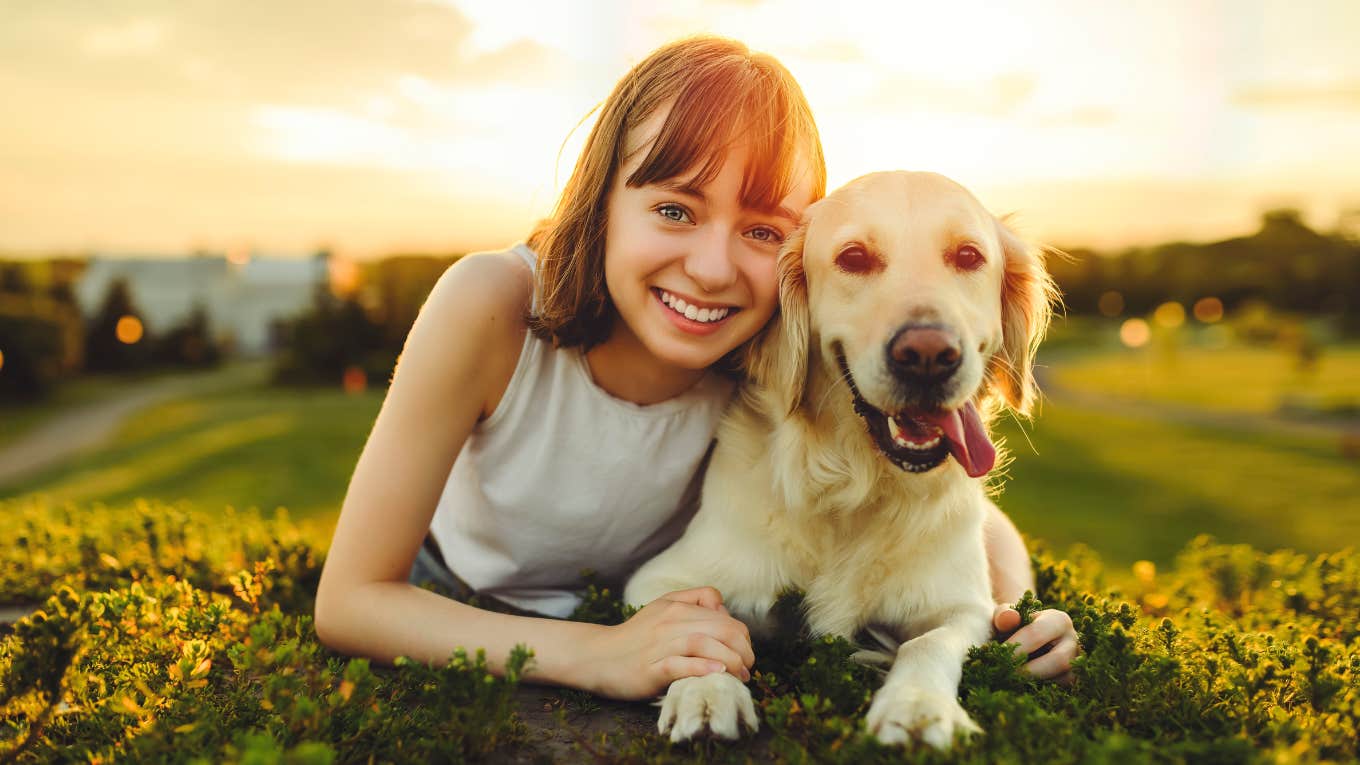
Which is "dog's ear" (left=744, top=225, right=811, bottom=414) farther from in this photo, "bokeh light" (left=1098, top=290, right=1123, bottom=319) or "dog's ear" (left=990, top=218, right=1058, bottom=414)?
"bokeh light" (left=1098, top=290, right=1123, bottom=319)

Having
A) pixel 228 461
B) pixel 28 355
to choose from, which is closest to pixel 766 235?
pixel 228 461

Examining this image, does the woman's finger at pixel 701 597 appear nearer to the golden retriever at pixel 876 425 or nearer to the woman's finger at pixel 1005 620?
the golden retriever at pixel 876 425

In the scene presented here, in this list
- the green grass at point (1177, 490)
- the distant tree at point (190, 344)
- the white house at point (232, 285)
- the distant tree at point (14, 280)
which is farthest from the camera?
the white house at point (232, 285)

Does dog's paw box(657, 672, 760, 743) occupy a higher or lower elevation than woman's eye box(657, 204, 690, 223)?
lower

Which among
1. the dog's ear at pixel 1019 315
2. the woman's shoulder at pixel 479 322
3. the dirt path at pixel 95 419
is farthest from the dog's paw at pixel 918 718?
the dirt path at pixel 95 419

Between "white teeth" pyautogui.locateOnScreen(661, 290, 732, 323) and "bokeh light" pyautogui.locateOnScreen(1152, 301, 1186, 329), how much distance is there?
29164 millimetres

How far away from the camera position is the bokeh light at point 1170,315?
28411 mm

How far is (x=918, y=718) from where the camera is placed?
1814mm

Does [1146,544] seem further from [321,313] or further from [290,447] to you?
[321,313]

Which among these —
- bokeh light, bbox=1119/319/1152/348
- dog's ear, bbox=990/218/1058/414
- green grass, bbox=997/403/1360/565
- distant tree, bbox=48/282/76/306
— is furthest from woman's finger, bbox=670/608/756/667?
bokeh light, bbox=1119/319/1152/348

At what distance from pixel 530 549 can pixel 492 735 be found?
1107mm

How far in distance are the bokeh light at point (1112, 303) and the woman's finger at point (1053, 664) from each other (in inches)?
1377

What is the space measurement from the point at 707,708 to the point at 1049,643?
0.96 meters

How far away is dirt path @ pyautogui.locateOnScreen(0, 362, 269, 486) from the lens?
59.2 feet
